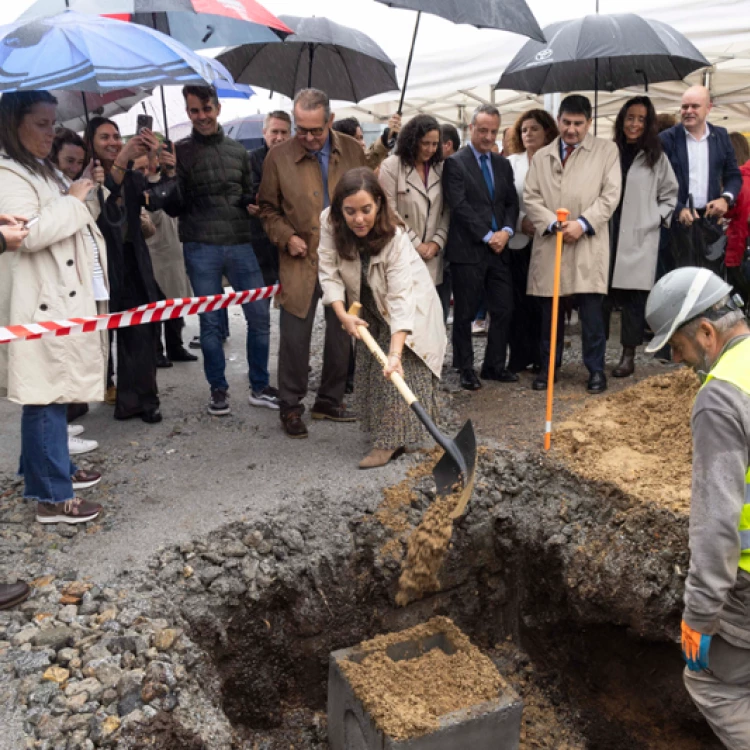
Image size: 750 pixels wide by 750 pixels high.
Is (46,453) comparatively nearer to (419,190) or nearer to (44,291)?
(44,291)

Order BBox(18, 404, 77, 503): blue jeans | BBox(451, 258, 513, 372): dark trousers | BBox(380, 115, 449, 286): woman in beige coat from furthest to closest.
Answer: BBox(451, 258, 513, 372): dark trousers
BBox(380, 115, 449, 286): woman in beige coat
BBox(18, 404, 77, 503): blue jeans

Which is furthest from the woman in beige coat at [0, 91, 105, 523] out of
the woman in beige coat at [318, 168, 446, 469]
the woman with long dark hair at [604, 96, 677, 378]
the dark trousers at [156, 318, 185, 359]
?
the woman with long dark hair at [604, 96, 677, 378]

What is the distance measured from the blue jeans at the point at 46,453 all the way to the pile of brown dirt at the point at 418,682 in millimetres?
1772

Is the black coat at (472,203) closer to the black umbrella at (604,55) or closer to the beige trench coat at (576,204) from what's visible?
the beige trench coat at (576,204)

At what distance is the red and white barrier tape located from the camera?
3.55m

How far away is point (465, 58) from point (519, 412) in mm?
4640

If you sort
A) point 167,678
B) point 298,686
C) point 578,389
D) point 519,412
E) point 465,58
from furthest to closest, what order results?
point 465,58 → point 578,389 → point 519,412 → point 298,686 → point 167,678

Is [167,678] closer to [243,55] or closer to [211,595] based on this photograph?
[211,595]

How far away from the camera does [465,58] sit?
8.17 metres

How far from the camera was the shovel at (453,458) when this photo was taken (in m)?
3.75

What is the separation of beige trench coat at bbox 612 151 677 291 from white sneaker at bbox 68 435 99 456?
13.7 feet

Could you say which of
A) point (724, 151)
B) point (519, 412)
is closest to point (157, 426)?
point (519, 412)

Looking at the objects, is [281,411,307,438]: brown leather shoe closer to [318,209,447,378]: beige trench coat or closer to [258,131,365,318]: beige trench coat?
[258,131,365,318]: beige trench coat

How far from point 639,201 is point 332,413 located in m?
2.93
